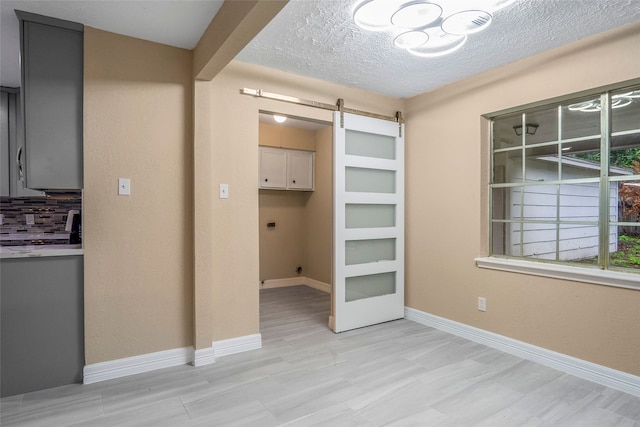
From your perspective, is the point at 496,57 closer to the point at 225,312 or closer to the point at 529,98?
the point at 529,98

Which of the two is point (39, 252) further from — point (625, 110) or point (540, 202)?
point (625, 110)

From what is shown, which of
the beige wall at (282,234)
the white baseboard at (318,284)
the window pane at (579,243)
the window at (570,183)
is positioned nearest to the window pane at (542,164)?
the window at (570,183)

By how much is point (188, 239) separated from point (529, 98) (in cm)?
286

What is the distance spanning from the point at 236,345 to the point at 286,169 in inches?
113

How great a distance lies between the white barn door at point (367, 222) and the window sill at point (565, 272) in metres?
0.94

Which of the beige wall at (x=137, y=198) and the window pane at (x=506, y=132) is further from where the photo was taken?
the window pane at (x=506, y=132)

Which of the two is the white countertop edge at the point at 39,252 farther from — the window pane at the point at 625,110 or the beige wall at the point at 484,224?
the window pane at the point at 625,110

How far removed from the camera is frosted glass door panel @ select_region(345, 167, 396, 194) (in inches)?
135

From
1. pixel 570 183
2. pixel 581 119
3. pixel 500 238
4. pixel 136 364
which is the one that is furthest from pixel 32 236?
pixel 581 119

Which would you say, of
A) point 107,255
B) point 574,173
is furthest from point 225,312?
point 574,173

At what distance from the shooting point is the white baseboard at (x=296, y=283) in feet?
16.8

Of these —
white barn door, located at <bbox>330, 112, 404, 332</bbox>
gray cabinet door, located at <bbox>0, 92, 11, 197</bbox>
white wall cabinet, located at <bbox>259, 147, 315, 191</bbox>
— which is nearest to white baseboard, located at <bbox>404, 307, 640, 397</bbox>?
white barn door, located at <bbox>330, 112, 404, 332</bbox>

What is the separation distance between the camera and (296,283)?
5488mm

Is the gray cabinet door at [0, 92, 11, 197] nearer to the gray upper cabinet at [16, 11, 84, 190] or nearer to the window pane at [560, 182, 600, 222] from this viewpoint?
the gray upper cabinet at [16, 11, 84, 190]
